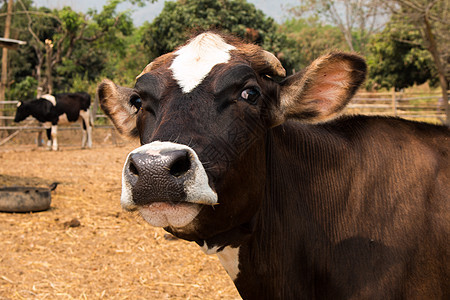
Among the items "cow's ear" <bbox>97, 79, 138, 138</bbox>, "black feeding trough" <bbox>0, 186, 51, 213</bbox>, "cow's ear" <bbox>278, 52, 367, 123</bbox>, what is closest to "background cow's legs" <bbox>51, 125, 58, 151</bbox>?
"black feeding trough" <bbox>0, 186, 51, 213</bbox>

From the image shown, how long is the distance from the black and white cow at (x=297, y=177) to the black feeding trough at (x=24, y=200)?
15.8 feet

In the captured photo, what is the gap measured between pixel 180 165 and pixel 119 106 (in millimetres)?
1446

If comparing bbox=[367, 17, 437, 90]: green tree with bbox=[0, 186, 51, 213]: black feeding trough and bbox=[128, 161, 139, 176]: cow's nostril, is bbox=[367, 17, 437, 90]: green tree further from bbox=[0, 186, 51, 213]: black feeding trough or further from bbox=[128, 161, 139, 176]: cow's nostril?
bbox=[128, 161, 139, 176]: cow's nostril

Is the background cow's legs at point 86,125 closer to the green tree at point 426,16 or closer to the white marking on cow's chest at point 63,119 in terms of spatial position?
the white marking on cow's chest at point 63,119

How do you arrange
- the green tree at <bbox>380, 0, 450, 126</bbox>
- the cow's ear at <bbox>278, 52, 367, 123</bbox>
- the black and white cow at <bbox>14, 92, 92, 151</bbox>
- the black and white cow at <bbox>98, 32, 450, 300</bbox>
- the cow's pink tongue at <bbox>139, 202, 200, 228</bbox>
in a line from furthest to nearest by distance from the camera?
1. the black and white cow at <bbox>14, 92, 92, 151</bbox>
2. the green tree at <bbox>380, 0, 450, 126</bbox>
3. the cow's ear at <bbox>278, 52, 367, 123</bbox>
4. the black and white cow at <bbox>98, 32, 450, 300</bbox>
5. the cow's pink tongue at <bbox>139, 202, 200, 228</bbox>

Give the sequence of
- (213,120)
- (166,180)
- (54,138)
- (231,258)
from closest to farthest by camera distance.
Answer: (166,180)
(213,120)
(231,258)
(54,138)

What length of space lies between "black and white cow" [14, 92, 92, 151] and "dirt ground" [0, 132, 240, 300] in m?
11.0

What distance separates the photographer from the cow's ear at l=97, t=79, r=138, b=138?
2.99 metres

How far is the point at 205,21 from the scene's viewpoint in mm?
20781

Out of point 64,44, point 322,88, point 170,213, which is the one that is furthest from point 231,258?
point 64,44

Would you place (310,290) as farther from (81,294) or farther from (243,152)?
(81,294)

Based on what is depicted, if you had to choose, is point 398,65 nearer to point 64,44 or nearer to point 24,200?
point 64,44

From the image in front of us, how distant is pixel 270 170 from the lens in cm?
258

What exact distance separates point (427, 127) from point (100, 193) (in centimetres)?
745
